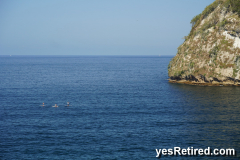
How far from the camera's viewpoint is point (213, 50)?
336 ft

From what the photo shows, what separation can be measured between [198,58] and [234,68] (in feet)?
52.8

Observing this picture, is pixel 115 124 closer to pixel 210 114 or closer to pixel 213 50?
pixel 210 114

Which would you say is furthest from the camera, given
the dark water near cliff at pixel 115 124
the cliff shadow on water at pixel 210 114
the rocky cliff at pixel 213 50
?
the rocky cliff at pixel 213 50

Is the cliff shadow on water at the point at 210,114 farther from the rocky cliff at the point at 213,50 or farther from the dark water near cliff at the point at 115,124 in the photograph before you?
the rocky cliff at the point at 213,50

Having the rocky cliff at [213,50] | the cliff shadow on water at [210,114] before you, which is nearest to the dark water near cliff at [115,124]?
the cliff shadow on water at [210,114]

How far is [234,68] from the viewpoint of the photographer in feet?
313

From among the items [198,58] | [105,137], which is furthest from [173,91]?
[105,137]

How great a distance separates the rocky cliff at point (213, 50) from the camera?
97762 mm

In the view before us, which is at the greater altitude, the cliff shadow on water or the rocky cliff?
the rocky cliff

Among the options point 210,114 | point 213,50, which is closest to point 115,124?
point 210,114

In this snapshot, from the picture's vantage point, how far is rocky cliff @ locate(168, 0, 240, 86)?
97.8m

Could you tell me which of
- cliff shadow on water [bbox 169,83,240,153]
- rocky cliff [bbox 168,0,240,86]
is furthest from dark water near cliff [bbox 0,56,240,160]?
rocky cliff [bbox 168,0,240,86]

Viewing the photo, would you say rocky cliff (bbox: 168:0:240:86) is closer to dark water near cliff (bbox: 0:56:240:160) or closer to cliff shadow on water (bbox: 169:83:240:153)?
cliff shadow on water (bbox: 169:83:240:153)

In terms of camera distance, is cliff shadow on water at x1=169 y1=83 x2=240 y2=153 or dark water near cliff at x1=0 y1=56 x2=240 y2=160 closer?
dark water near cliff at x1=0 y1=56 x2=240 y2=160
